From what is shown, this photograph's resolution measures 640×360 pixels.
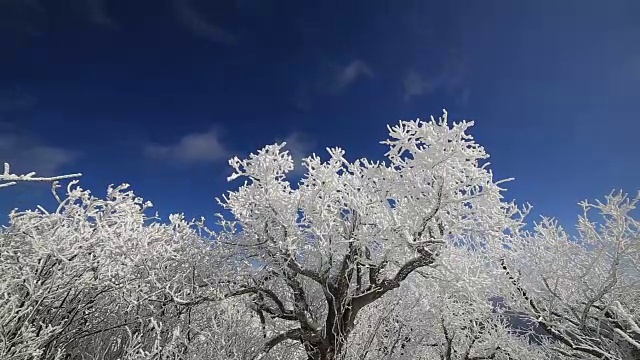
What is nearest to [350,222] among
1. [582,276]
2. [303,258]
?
[303,258]

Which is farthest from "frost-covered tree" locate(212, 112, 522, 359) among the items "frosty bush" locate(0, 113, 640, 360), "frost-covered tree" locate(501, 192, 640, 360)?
"frost-covered tree" locate(501, 192, 640, 360)

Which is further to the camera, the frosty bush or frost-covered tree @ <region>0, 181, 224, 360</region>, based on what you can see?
the frosty bush

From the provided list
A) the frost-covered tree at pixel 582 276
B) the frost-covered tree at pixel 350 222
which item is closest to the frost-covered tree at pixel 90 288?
the frost-covered tree at pixel 350 222

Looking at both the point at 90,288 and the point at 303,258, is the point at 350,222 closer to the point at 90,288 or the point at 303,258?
the point at 303,258

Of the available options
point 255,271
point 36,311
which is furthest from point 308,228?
point 36,311

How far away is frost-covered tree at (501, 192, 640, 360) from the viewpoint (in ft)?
23.6

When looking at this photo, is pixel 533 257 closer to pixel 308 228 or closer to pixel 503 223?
pixel 503 223

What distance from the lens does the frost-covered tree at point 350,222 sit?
8406 mm

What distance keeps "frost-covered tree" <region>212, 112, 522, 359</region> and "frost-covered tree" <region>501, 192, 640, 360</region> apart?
1.67 metres

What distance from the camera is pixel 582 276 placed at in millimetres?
7164

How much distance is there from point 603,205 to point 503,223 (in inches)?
76.0

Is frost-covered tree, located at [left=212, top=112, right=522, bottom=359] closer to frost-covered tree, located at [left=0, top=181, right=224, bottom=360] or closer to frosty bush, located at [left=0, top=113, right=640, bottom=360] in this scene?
frosty bush, located at [left=0, top=113, right=640, bottom=360]

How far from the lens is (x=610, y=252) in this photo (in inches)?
329

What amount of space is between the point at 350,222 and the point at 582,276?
14.9 feet
